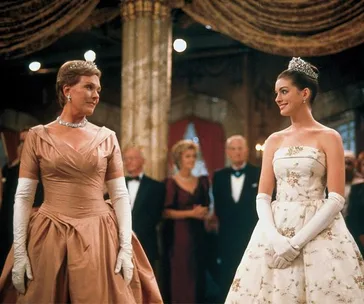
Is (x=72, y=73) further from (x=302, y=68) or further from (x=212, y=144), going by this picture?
(x=212, y=144)

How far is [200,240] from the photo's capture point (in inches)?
224

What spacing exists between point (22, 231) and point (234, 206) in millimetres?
2558

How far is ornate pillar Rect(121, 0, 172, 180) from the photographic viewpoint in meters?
5.93

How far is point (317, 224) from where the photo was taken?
3.17 meters

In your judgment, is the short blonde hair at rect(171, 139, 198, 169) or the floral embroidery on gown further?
the short blonde hair at rect(171, 139, 198, 169)

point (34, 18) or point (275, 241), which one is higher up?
point (34, 18)

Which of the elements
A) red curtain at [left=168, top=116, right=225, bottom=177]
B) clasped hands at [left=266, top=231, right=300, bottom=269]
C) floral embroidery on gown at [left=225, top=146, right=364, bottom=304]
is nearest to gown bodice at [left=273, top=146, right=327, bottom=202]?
floral embroidery on gown at [left=225, top=146, right=364, bottom=304]

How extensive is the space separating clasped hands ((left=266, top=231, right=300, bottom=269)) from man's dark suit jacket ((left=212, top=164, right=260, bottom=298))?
84.9 inches

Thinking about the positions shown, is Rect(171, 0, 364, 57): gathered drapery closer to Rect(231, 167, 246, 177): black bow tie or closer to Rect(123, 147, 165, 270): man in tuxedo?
Rect(231, 167, 246, 177): black bow tie

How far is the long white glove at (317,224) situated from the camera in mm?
3174

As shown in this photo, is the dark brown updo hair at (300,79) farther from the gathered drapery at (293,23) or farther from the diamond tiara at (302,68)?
the gathered drapery at (293,23)

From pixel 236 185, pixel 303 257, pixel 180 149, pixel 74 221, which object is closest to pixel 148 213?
pixel 180 149

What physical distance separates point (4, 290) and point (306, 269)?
138cm

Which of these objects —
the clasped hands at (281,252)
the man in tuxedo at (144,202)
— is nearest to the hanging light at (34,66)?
the man in tuxedo at (144,202)
